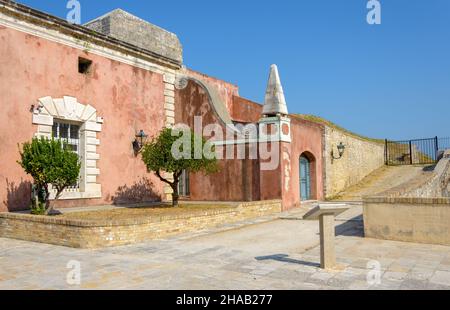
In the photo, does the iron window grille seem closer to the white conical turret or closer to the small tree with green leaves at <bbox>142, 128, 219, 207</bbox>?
the small tree with green leaves at <bbox>142, 128, 219, 207</bbox>

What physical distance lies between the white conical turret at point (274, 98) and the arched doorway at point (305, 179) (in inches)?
130

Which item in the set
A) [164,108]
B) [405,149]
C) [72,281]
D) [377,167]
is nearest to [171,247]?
[72,281]

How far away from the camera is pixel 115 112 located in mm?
13508

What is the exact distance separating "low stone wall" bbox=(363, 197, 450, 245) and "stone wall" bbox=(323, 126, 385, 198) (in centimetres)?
901

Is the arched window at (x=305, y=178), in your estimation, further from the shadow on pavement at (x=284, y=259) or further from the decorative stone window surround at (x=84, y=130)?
the shadow on pavement at (x=284, y=259)

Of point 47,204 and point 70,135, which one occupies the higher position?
point 70,135

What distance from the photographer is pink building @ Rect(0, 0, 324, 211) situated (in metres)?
10.7

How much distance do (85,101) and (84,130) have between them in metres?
0.97

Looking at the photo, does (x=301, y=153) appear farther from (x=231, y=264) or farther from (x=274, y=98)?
(x=231, y=264)

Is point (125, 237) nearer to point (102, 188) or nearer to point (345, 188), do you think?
point (102, 188)

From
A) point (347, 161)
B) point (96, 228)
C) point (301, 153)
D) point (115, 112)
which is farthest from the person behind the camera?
point (347, 161)

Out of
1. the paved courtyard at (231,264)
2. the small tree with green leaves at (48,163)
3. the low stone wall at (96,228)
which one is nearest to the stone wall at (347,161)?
the low stone wall at (96,228)

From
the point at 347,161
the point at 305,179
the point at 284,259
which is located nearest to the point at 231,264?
the point at 284,259

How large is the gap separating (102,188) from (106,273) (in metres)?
7.82
